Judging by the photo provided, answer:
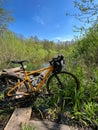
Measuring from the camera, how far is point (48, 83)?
3832 millimetres

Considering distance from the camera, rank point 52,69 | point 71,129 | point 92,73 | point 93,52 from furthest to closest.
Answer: point 93,52, point 92,73, point 52,69, point 71,129

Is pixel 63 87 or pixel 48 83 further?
pixel 48 83

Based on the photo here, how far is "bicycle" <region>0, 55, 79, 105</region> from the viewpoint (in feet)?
11.3

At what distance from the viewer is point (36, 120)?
2.95 meters

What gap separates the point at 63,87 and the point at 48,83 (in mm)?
353

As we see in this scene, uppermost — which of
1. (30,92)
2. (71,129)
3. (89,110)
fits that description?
(30,92)

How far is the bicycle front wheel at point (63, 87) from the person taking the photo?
3.48 meters

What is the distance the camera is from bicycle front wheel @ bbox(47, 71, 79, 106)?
3.48m

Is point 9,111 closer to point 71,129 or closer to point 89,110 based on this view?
point 71,129

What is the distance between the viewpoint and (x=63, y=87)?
12.2ft

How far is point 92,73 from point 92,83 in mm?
847

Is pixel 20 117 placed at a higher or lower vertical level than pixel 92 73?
lower

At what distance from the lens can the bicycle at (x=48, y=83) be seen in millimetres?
3434

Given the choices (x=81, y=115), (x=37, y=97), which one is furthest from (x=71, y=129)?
(x=37, y=97)
